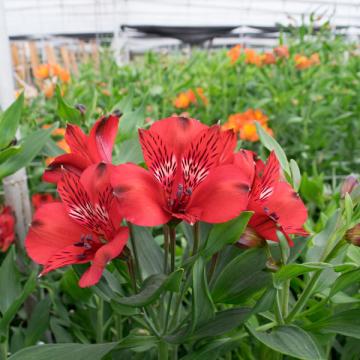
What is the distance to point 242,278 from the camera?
549 mm

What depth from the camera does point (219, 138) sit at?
19.2 inches

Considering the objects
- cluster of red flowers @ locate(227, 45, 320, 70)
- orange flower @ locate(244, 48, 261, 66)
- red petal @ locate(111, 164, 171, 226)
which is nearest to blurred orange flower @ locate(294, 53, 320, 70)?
cluster of red flowers @ locate(227, 45, 320, 70)

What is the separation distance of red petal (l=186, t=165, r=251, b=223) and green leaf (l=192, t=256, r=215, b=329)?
56 millimetres

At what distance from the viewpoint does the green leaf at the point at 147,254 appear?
0.62 meters

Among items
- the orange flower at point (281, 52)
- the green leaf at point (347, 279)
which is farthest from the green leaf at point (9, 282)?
the orange flower at point (281, 52)

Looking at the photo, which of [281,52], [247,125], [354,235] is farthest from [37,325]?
[281,52]

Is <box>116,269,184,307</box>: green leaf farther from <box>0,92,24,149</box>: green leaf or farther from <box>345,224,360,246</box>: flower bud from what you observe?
<box>0,92,24,149</box>: green leaf

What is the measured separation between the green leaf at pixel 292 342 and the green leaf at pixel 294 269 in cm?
8

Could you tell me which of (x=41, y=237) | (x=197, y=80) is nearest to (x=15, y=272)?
(x=41, y=237)

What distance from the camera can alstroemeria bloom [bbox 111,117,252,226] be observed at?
0.45 metres

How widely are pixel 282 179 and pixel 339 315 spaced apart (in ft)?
0.62

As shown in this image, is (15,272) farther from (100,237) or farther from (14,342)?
(100,237)

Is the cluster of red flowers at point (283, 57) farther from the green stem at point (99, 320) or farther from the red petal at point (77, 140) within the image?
the red petal at point (77, 140)

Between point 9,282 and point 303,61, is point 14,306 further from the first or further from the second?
point 303,61
